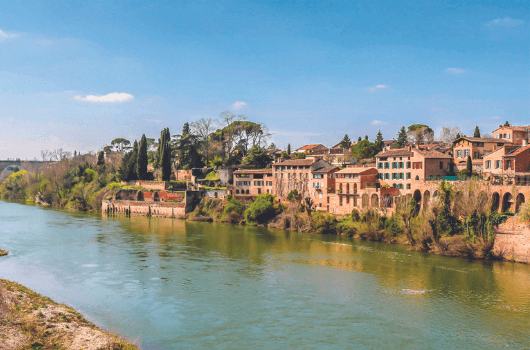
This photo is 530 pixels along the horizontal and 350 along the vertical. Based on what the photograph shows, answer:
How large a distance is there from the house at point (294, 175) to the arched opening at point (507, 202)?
23.0 metres

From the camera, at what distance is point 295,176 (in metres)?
57.1

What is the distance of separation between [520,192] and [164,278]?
28382 millimetres

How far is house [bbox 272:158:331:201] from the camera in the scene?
55.6 meters

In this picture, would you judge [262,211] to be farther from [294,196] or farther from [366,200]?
[366,200]

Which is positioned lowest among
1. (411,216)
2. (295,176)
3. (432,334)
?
(432,334)

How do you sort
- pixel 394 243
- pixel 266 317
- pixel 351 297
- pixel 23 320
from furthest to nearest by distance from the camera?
pixel 394 243 < pixel 351 297 < pixel 266 317 < pixel 23 320

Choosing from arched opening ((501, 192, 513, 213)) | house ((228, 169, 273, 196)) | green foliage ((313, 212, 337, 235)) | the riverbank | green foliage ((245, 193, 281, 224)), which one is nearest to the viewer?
the riverbank

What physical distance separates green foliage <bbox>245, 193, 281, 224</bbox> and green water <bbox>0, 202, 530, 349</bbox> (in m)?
10.6

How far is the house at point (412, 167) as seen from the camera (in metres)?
44.8

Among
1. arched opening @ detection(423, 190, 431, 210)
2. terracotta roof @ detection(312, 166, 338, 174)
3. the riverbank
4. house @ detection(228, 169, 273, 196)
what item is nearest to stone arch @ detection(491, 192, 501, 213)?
arched opening @ detection(423, 190, 431, 210)

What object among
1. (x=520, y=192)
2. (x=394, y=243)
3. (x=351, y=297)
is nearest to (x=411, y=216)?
(x=394, y=243)

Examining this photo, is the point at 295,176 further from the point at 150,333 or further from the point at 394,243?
the point at 150,333

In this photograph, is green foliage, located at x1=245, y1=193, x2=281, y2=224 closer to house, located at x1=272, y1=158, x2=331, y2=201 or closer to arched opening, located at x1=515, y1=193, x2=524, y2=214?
house, located at x1=272, y1=158, x2=331, y2=201

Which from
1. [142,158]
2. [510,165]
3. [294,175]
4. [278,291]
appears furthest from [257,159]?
[278,291]
